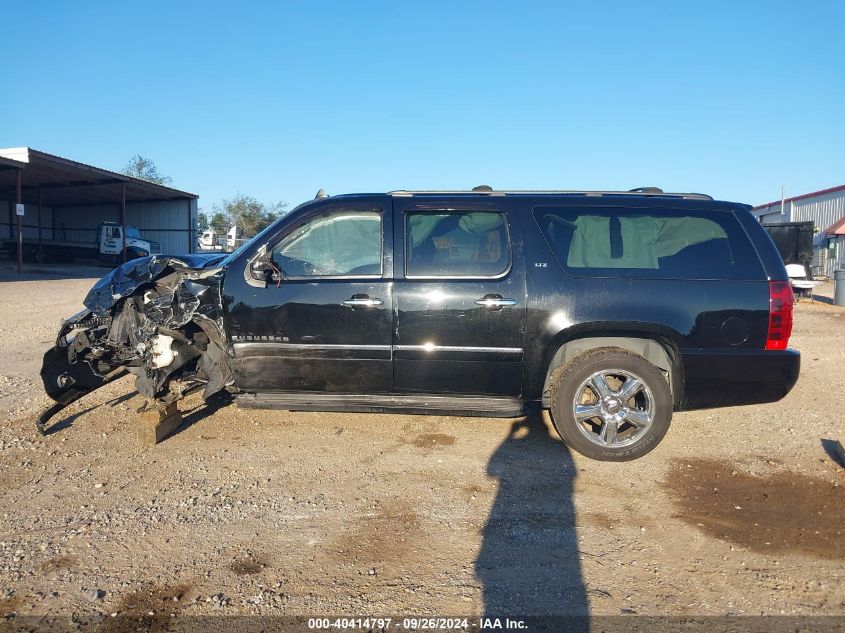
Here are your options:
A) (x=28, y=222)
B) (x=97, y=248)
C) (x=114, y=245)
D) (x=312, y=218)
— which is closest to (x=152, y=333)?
(x=312, y=218)

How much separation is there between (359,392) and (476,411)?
2.87ft

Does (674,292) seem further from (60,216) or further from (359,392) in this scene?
(60,216)

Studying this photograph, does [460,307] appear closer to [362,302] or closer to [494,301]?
[494,301]

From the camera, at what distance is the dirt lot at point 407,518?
104 inches

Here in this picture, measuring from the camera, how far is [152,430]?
4.37 m

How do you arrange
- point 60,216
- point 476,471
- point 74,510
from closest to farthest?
point 74,510, point 476,471, point 60,216

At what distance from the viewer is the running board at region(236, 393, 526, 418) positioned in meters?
4.20

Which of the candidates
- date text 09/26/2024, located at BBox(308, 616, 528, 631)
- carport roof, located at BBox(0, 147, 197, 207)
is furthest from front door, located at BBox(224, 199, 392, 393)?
carport roof, located at BBox(0, 147, 197, 207)

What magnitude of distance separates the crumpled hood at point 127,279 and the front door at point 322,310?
0.60m

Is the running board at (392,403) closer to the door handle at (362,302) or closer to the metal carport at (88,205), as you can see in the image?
the door handle at (362,302)

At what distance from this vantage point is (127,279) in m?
4.58

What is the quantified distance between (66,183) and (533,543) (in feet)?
109

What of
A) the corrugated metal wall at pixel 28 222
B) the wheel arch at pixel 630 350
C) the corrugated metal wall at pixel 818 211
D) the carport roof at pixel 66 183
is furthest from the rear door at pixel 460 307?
the corrugated metal wall at pixel 28 222

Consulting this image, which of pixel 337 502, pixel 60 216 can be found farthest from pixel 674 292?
pixel 60 216
